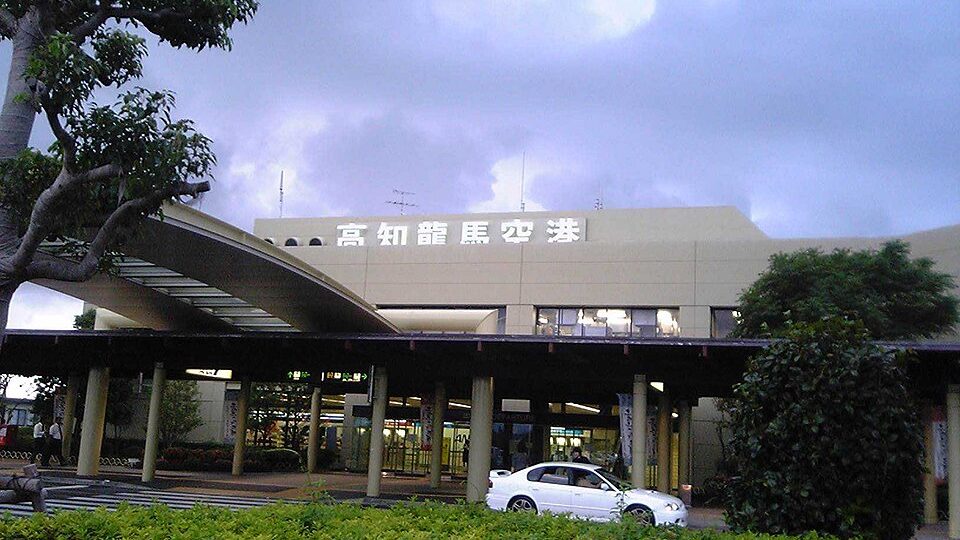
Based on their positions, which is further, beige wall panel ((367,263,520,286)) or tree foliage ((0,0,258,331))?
beige wall panel ((367,263,520,286))

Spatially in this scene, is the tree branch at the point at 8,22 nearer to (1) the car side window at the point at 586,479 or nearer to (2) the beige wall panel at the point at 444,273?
(1) the car side window at the point at 586,479

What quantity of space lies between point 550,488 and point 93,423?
48.6 feet

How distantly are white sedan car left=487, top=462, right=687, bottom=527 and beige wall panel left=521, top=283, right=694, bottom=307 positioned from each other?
18478 mm

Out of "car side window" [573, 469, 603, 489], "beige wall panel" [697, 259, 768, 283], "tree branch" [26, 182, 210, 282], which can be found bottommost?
"car side window" [573, 469, 603, 489]

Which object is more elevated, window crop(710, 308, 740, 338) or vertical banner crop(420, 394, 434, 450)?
window crop(710, 308, 740, 338)

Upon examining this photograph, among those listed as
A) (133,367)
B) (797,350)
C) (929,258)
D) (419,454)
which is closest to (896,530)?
(797,350)

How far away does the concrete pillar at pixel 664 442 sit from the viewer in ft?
99.4

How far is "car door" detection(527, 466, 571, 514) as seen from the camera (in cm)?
2066

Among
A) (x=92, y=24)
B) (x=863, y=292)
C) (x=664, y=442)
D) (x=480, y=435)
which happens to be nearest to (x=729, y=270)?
(x=863, y=292)

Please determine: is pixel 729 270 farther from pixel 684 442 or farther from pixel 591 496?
pixel 591 496

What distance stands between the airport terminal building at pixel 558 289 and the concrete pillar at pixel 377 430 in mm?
8006

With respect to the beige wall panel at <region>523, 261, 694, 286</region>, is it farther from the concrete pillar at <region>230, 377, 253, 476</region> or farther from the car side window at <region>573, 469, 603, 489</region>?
the car side window at <region>573, 469, 603, 489</region>

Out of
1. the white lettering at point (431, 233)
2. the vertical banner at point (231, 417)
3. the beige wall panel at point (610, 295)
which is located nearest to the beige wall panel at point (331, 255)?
the white lettering at point (431, 233)

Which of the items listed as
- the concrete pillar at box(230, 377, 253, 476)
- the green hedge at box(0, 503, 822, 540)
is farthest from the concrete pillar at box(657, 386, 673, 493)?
the green hedge at box(0, 503, 822, 540)
